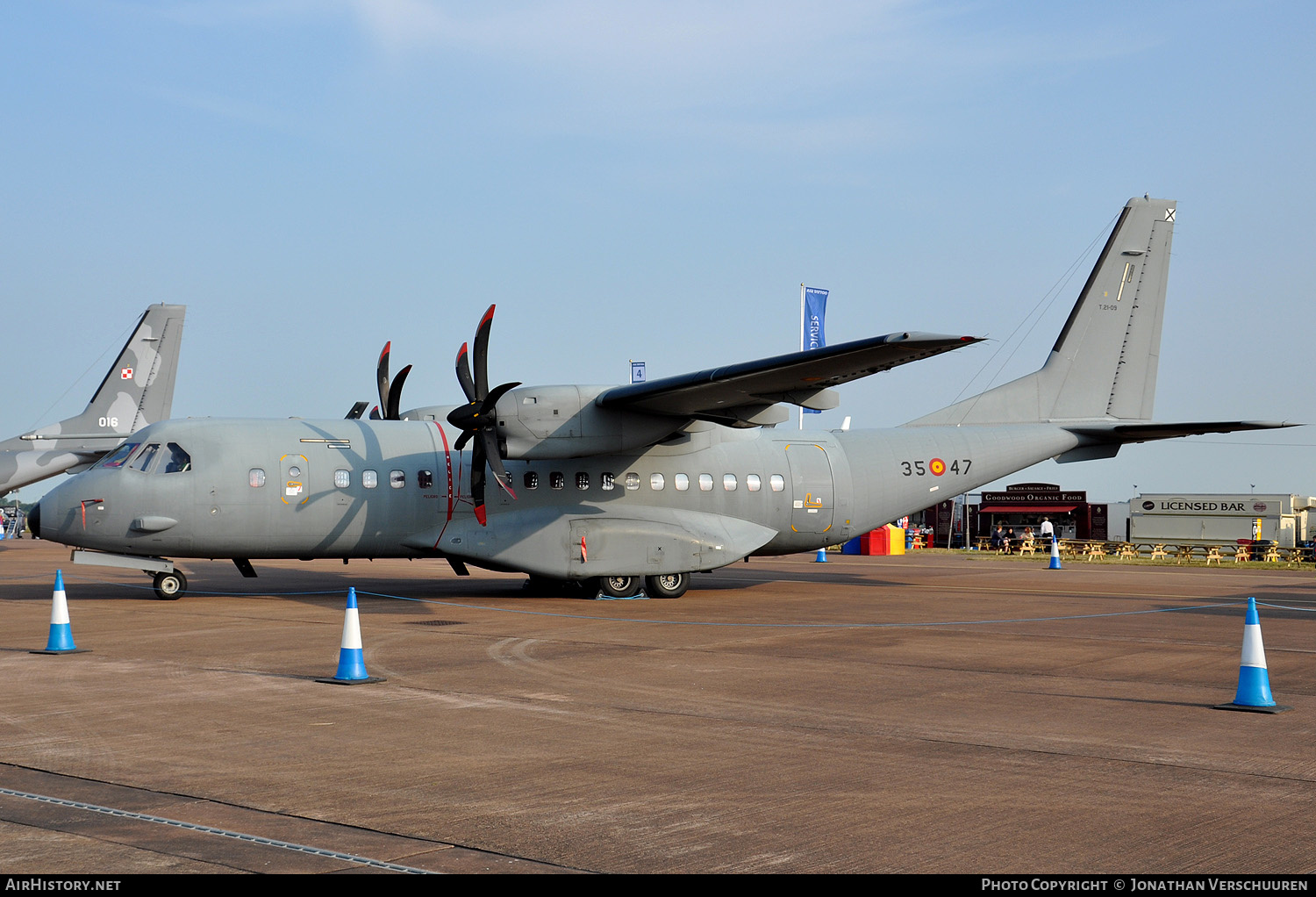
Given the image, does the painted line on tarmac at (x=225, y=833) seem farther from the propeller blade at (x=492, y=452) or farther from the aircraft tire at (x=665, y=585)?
the aircraft tire at (x=665, y=585)

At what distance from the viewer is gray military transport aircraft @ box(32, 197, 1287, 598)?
18.8 m

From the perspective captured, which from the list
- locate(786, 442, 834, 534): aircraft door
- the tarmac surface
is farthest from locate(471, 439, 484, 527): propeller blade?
locate(786, 442, 834, 534): aircraft door

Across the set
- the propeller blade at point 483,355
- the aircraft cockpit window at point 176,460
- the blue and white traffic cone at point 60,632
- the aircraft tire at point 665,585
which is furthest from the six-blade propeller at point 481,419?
the blue and white traffic cone at point 60,632

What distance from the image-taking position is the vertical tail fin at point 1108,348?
23.5m

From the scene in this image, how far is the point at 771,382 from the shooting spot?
18.0 metres

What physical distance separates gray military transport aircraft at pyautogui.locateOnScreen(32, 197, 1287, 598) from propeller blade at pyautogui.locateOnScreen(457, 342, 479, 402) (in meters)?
0.04

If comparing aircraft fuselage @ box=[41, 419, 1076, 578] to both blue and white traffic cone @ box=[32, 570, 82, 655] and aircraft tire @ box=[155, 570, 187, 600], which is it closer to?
aircraft tire @ box=[155, 570, 187, 600]

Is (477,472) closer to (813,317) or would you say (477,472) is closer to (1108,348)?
(1108,348)

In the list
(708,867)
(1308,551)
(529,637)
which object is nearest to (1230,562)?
(1308,551)

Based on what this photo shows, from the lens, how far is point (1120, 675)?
1162cm

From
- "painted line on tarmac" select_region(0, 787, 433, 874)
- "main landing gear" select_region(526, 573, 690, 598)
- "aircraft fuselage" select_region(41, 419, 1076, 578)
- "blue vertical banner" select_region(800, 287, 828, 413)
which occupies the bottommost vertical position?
"painted line on tarmac" select_region(0, 787, 433, 874)

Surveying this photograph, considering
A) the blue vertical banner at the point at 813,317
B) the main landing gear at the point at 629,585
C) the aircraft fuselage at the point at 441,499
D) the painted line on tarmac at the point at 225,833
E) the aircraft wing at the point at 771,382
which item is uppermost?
the blue vertical banner at the point at 813,317

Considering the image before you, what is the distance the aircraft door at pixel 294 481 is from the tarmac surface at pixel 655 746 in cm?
260

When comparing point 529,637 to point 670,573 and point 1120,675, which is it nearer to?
point 670,573
